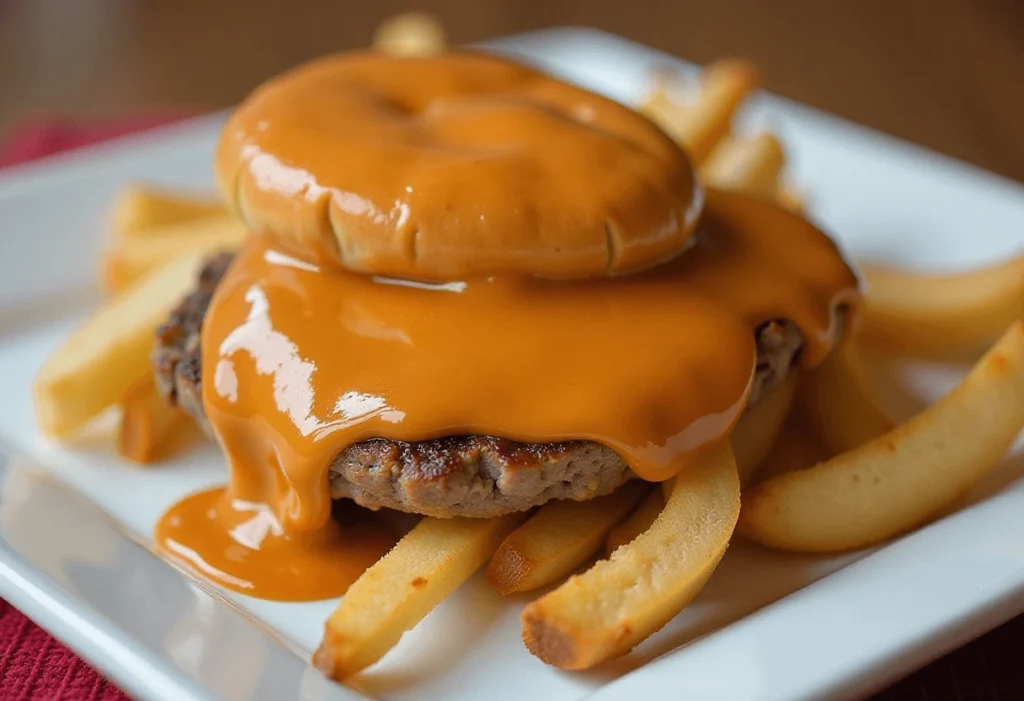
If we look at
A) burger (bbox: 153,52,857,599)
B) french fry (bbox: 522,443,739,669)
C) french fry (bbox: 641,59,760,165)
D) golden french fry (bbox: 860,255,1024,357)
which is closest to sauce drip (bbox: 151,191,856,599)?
burger (bbox: 153,52,857,599)

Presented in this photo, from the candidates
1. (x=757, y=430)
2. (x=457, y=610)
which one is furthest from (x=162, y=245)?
(x=757, y=430)

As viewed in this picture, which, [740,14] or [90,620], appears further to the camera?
[740,14]

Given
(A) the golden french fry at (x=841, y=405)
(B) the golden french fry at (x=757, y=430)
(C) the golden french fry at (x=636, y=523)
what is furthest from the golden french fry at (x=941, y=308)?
(C) the golden french fry at (x=636, y=523)

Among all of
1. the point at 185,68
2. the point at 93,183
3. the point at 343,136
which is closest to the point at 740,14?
the point at 185,68

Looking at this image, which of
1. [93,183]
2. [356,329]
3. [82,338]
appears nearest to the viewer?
[356,329]

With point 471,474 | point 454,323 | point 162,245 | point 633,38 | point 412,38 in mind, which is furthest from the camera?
point 633,38

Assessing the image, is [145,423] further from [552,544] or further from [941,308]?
[941,308]

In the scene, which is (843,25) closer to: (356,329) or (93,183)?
(93,183)

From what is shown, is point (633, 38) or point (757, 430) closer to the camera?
point (757, 430)
